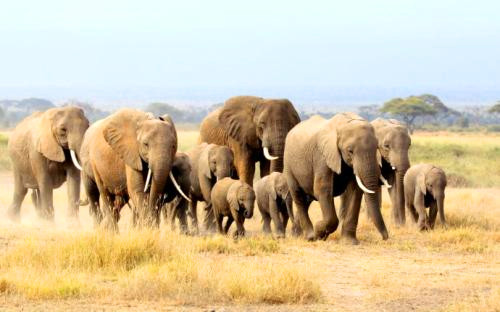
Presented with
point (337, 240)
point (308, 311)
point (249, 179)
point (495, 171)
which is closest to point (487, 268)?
point (337, 240)

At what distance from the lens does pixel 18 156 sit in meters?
20.8

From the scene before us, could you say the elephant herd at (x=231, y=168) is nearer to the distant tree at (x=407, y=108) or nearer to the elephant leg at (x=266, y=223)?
the elephant leg at (x=266, y=223)

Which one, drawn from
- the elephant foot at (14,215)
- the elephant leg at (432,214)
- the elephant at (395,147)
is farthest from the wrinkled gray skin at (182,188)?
the elephant foot at (14,215)

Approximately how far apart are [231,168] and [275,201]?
4.06ft

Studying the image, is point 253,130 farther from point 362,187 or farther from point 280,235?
point 362,187

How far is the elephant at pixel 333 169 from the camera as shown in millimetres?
15297

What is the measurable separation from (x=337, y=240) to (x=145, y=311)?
643cm

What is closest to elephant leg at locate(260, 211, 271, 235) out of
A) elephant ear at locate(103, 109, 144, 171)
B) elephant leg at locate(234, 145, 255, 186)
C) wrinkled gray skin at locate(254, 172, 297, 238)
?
wrinkled gray skin at locate(254, 172, 297, 238)

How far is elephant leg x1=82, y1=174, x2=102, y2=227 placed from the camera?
56.0 ft

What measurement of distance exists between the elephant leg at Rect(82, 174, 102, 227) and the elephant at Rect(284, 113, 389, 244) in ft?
8.68

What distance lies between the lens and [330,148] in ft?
51.2

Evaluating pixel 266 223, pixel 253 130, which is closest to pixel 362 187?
pixel 266 223

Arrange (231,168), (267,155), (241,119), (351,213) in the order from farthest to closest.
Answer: (241,119)
(267,155)
(231,168)
(351,213)

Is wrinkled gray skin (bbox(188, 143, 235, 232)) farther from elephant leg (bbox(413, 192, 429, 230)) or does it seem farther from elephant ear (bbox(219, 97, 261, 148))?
elephant leg (bbox(413, 192, 429, 230))
